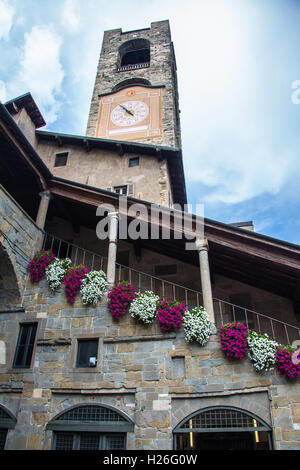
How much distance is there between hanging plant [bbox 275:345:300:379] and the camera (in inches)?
244

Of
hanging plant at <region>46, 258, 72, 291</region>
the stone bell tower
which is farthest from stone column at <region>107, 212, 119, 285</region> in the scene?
the stone bell tower

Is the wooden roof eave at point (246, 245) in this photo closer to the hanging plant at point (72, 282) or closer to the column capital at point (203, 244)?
the column capital at point (203, 244)

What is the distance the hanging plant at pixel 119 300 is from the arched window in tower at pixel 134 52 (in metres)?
22.0

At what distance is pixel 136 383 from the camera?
6.97 meters

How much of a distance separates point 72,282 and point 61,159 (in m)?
8.12

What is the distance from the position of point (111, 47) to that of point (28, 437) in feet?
83.6

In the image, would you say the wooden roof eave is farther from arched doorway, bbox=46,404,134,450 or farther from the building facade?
arched doorway, bbox=46,404,134,450

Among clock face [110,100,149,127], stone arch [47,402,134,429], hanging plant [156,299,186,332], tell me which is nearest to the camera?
stone arch [47,402,134,429]

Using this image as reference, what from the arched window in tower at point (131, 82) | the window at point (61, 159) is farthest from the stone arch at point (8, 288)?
the arched window in tower at point (131, 82)

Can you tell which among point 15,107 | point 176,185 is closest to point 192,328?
point 176,185

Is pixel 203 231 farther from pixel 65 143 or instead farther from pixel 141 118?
pixel 141 118

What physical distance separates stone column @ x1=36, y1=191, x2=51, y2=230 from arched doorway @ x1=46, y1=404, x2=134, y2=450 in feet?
15.9

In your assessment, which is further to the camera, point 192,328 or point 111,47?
point 111,47

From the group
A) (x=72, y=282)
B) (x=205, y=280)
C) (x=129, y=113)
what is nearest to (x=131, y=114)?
(x=129, y=113)
